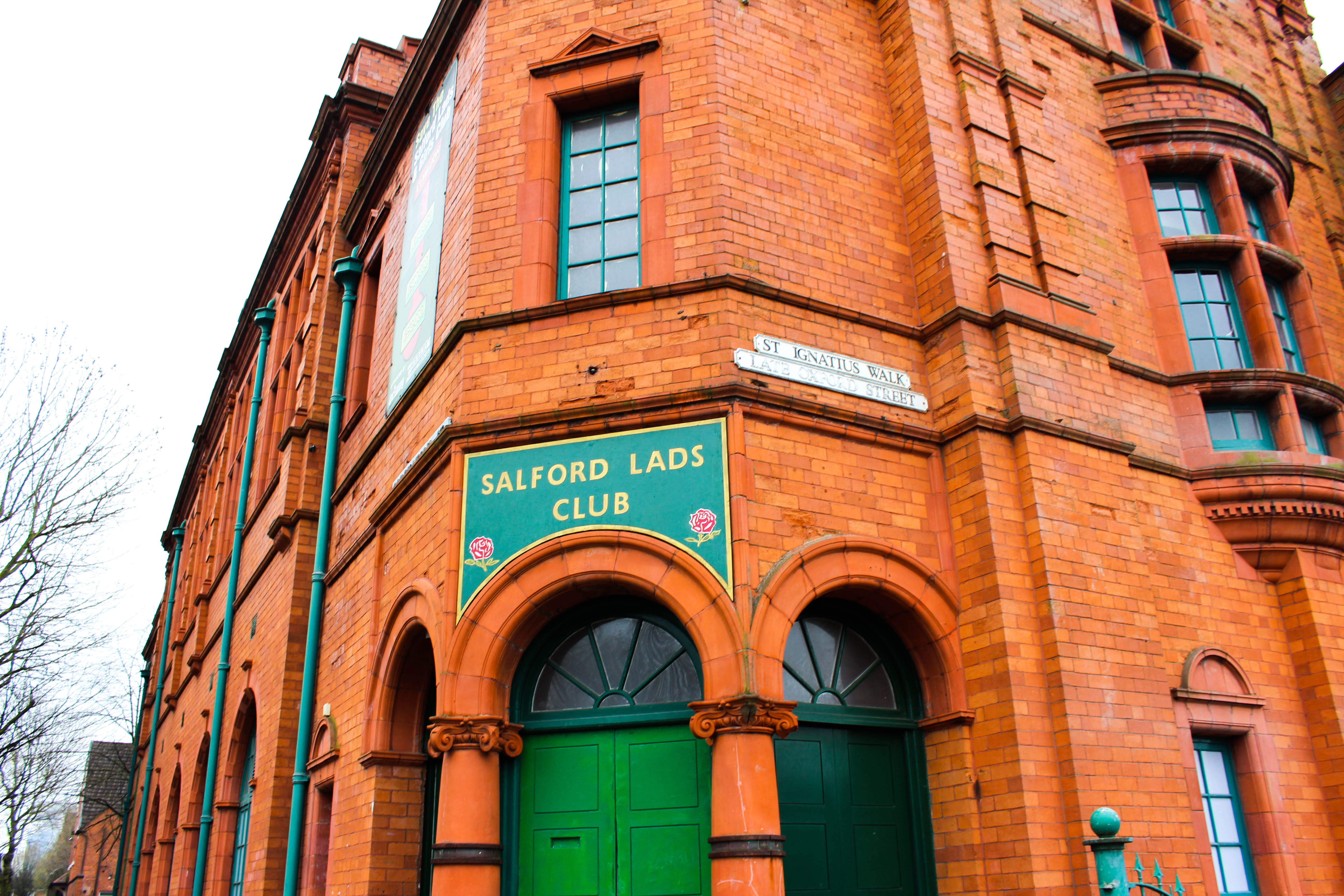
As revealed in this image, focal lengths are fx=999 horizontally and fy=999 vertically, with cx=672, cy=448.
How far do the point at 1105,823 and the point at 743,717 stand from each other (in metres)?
2.49

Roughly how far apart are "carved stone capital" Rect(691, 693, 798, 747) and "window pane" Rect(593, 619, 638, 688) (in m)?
1.03

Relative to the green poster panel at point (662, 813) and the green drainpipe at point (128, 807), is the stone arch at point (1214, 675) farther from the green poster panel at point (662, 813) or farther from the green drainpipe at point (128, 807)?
the green drainpipe at point (128, 807)

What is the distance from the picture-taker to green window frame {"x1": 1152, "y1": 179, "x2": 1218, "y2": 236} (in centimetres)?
1145

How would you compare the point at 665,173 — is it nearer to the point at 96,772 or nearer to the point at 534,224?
the point at 534,224

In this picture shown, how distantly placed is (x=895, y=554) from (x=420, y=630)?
4.16m

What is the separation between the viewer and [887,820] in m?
7.86

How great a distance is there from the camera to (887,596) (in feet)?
26.5

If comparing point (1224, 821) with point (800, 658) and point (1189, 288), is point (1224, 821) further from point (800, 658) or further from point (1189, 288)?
point (1189, 288)

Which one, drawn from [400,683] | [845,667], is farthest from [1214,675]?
[400,683]

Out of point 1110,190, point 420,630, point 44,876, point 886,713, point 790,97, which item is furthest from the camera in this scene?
point 44,876

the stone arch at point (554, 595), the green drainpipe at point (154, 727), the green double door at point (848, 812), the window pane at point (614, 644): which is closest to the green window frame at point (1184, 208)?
the green double door at point (848, 812)

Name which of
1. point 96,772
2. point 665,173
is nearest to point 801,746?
point 665,173

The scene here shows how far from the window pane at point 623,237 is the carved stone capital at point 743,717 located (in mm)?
4016

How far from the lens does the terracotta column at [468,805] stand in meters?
7.01
